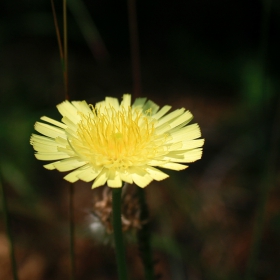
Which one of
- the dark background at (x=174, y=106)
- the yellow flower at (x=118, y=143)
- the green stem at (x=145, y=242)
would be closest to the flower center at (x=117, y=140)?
the yellow flower at (x=118, y=143)

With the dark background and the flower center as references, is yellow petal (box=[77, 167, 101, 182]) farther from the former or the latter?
the dark background

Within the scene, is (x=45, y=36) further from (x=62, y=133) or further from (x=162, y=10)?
(x=62, y=133)

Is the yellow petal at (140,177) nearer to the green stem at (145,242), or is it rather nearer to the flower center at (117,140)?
the flower center at (117,140)

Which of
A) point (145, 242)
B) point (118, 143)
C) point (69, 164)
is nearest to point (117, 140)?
point (118, 143)

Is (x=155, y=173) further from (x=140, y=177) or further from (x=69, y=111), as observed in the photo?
(x=69, y=111)

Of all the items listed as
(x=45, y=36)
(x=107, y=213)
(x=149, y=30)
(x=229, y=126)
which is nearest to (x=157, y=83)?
(x=149, y=30)

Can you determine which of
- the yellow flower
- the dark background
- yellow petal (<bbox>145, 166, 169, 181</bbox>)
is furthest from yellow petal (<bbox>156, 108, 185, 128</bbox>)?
the dark background
